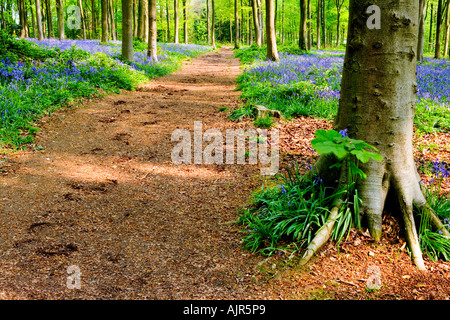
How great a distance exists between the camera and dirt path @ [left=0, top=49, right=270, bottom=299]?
9.12 feet

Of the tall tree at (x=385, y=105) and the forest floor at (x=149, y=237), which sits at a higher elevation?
the tall tree at (x=385, y=105)

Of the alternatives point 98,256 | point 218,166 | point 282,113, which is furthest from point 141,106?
point 98,256

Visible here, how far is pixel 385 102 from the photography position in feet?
9.76

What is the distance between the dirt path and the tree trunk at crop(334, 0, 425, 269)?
154cm

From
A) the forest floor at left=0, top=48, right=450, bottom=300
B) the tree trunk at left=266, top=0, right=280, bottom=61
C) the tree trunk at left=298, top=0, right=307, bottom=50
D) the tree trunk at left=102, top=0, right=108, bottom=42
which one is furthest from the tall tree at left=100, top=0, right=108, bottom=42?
the forest floor at left=0, top=48, right=450, bottom=300

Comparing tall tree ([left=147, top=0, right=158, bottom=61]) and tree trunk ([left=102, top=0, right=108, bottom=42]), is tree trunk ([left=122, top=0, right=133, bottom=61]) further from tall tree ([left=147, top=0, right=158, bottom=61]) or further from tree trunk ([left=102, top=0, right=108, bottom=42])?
tree trunk ([left=102, top=0, right=108, bottom=42])

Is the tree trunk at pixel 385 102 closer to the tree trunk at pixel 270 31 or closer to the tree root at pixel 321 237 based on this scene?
the tree root at pixel 321 237

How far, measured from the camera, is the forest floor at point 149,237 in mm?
2699

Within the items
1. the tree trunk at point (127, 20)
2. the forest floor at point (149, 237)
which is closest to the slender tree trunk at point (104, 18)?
the tree trunk at point (127, 20)
